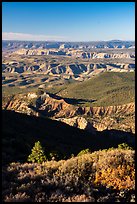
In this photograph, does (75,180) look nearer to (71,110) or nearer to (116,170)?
(116,170)

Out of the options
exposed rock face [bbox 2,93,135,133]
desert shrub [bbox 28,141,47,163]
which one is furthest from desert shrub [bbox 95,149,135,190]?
exposed rock face [bbox 2,93,135,133]

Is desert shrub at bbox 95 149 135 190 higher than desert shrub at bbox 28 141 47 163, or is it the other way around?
desert shrub at bbox 95 149 135 190

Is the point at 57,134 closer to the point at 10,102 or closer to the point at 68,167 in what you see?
the point at 68,167

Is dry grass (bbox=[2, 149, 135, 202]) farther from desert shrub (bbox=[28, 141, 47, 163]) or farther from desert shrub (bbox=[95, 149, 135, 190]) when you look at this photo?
desert shrub (bbox=[28, 141, 47, 163])

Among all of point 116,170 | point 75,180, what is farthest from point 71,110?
point 75,180

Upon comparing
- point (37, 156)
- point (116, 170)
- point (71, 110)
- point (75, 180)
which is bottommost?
point (71, 110)

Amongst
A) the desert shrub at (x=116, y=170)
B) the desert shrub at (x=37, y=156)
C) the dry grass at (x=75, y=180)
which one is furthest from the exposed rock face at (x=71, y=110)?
the dry grass at (x=75, y=180)

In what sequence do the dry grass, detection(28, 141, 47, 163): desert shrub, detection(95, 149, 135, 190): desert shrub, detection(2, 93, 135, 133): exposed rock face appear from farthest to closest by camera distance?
detection(2, 93, 135, 133): exposed rock face < detection(28, 141, 47, 163): desert shrub < detection(95, 149, 135, 190): desert shrub < the dry grass

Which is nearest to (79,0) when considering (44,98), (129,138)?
(129,138)

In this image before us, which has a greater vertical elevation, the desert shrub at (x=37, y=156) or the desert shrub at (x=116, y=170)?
the desert shrub at (x=116, y=170)

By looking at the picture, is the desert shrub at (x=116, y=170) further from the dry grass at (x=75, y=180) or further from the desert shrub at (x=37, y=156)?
the desert shrub at (x=37, y=156)

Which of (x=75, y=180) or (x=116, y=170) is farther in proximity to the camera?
(x=116, y=170)
